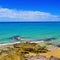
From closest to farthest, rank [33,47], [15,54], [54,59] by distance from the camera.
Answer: [54,59] → [15,54] → [33,47]

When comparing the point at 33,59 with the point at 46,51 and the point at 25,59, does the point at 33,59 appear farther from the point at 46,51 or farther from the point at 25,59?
the point at 46,51

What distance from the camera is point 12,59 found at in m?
6.48

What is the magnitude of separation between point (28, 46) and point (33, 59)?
223 cm

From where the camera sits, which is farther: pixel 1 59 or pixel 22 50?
pixel 22 50

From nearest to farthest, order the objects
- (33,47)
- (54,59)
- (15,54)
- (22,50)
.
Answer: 1. (54,59)
2. (15,54)
3. (22,50)
4. (33,47)

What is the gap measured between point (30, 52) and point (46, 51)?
26.5 inches

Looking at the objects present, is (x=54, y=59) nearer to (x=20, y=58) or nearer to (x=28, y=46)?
(x=20, y=58)

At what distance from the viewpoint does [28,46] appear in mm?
8430

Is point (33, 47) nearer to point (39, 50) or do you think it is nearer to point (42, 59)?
point (39, 50)

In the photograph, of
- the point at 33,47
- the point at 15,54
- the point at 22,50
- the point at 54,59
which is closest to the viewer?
the point at 54,59

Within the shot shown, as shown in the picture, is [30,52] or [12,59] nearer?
[12,59]

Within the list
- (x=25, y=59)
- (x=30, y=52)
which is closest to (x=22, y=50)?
(x=30, y=52)

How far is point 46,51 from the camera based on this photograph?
8555mm

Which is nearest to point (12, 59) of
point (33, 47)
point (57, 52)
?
point (33, 47)
